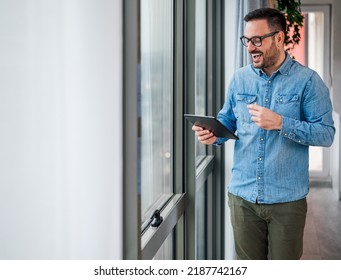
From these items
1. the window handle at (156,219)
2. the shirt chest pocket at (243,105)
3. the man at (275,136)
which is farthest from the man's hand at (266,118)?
the window handle at (156,219)

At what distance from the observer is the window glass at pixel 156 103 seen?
1821mm

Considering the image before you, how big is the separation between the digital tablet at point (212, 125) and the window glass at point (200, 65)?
1001 millimetres

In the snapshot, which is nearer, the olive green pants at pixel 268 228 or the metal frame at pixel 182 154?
the metal frame at pixel 182 154

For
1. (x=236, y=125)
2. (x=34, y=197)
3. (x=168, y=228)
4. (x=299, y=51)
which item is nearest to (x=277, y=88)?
(x=236, y=125)

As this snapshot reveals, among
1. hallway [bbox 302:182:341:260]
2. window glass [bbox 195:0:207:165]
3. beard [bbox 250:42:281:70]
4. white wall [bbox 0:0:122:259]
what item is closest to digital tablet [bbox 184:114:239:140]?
beard [bbox 250:42:281:70]

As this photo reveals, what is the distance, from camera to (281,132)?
5.96 feet

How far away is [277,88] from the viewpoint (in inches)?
74.7

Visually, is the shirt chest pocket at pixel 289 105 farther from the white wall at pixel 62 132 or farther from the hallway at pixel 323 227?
the hallway at pixel 323 227

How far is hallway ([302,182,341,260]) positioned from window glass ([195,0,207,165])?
128 cm

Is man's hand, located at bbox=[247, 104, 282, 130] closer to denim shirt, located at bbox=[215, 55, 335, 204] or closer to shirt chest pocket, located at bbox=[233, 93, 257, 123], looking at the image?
denim shirt, located at bbox=[215, 55, 335, 204]

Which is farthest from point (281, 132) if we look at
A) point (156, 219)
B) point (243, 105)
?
point (156, 219)

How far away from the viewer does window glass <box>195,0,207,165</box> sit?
9.61 ft

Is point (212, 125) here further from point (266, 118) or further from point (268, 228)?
point (268, 228)

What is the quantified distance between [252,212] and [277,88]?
479 millimetres
